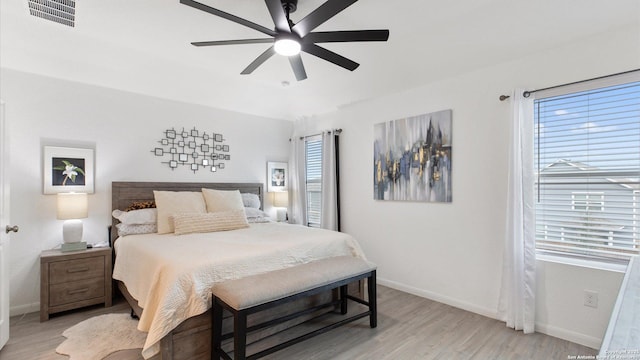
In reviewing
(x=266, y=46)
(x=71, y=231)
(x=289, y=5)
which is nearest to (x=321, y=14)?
(x=289, y=5)

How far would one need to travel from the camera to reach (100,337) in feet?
8.20

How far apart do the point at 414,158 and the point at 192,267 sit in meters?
2.65

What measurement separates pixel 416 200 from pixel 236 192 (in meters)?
2.33

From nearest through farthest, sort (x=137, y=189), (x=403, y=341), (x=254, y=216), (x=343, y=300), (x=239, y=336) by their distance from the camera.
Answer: (x=239, y=336) → (x=403, y=341) → (x=343, y=300) → (x=137, y=189) → (x=254, y=216)

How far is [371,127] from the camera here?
13.4 ft

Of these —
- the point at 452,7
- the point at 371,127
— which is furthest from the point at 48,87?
the point at 452,7

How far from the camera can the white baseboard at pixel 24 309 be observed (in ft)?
9.70

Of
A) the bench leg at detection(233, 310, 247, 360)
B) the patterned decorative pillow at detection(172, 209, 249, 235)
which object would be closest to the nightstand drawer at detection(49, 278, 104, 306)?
the patterned decorative pillow at detection(172, 209, 249, 235)

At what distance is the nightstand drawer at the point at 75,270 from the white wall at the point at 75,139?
439 millimetres

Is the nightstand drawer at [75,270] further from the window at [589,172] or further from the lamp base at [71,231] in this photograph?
the window at [589,172]

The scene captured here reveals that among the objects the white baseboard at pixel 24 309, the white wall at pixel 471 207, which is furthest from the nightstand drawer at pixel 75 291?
the white wall at pixel 471 207

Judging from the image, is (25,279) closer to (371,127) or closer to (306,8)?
(306,8)

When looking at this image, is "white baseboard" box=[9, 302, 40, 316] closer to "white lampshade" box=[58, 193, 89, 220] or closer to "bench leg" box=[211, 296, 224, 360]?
"white lampshade" box=[58, 193, 89, 220]

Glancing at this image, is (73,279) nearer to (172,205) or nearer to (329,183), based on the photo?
(172,205)
